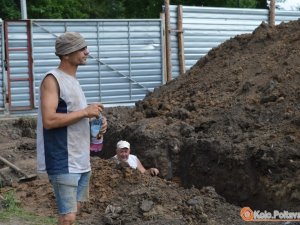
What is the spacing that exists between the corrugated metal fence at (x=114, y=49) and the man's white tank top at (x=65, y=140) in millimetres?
9493

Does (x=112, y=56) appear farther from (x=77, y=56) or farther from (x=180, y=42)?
(x=77, y=56)

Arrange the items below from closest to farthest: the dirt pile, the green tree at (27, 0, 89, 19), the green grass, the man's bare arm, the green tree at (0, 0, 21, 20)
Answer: the man's bare arm, the green grass, the dirt pile, the green tree at (0, 0, 21, 20), the green tree at (27, 0, 89, 19)

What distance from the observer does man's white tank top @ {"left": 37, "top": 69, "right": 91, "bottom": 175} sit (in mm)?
4883

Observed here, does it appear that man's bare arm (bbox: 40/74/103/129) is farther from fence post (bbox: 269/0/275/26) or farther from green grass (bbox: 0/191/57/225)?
fence post (bbox: 269/0/275/26)

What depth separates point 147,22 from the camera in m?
Answer: 15.7

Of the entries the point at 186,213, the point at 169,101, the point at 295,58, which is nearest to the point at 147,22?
the point at 169,101

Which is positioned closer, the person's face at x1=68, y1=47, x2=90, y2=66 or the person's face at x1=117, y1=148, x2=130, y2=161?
the person's face at x1=68, y1=47, x2=90, y2=66

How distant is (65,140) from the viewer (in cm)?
490

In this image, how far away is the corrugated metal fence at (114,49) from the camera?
47.0ft

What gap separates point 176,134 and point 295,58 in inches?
88.1

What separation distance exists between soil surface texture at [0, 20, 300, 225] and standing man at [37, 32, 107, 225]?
71.4 inches

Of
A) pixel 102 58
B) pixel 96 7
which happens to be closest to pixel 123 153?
pixel 102 58

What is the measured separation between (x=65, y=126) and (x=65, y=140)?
109 mm

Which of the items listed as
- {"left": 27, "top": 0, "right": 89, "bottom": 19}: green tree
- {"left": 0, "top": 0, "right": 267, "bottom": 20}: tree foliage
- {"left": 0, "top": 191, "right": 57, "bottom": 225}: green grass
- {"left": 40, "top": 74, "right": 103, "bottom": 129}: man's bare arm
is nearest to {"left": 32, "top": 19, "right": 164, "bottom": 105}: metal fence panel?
{"left": 0, "top": 191, "right": 57, "bottom": 225}: green grass
